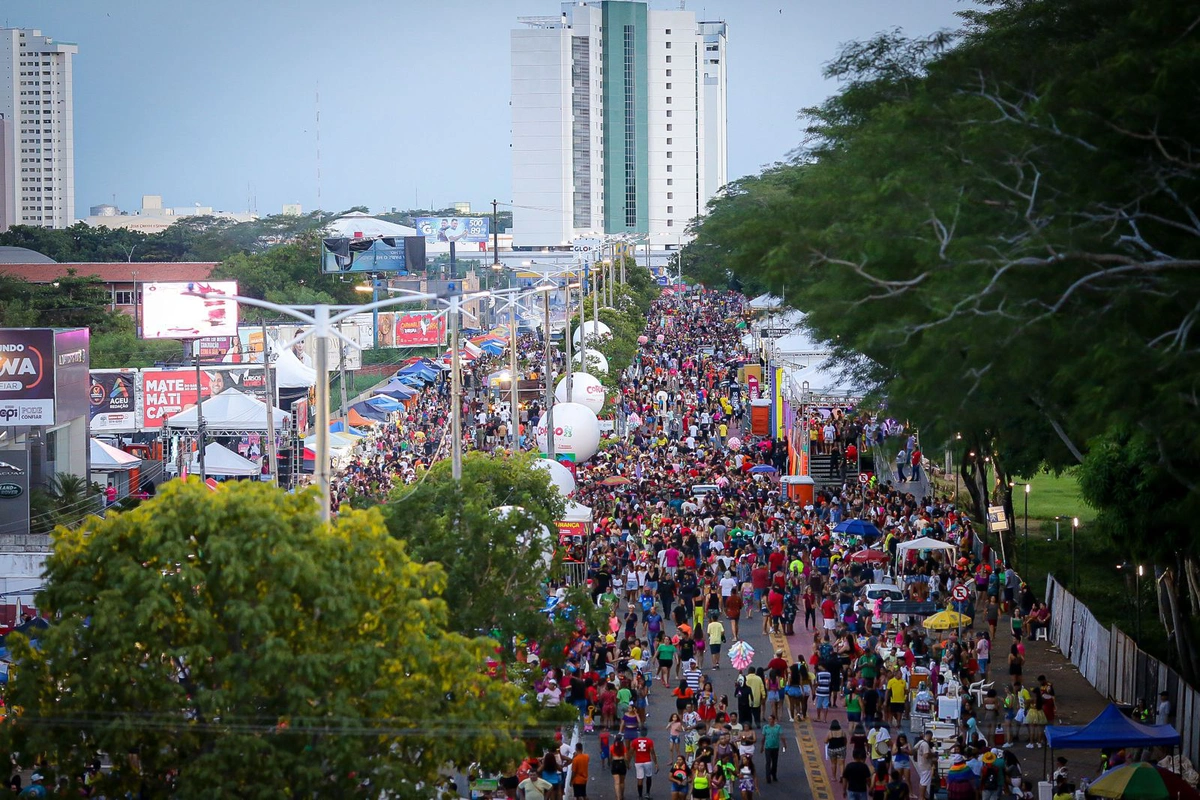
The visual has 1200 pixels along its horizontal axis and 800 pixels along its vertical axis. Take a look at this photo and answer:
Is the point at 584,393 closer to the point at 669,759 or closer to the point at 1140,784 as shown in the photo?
the point at 669,759

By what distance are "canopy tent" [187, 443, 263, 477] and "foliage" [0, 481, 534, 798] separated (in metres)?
32.8

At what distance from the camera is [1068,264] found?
1588 centimetres

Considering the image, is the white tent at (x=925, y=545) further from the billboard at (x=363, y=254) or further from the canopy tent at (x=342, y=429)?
the billboard at (x=363, y=254)

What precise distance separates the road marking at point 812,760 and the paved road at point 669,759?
59 mm

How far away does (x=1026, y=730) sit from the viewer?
2333 cm

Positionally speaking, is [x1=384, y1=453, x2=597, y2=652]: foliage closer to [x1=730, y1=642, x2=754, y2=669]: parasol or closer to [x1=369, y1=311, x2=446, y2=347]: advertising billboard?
[x1=730, y1=642, x2=754, y2=669]: parasol

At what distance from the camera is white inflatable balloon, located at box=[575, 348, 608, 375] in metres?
62.5

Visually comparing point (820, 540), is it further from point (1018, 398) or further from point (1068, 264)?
point (1068, 264)

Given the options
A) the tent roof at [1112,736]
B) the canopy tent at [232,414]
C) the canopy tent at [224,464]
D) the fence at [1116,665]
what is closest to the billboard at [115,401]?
the canopy tent at [232,414]

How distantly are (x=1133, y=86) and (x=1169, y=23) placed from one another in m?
0.72

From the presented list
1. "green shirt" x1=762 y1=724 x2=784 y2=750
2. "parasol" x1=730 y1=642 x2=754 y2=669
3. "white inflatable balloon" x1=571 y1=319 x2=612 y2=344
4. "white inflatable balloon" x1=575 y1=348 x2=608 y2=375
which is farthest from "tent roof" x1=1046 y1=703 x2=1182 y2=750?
"white inflatable balloon" x1=571 y1=319 x2=612 y2=344

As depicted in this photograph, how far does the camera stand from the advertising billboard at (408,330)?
86.1m

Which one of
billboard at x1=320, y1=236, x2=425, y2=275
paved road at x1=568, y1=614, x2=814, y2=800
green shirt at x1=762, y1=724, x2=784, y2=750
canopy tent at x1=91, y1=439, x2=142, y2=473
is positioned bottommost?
paved road at x1=568, y1=614, x2=814, y2=800

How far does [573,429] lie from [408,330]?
42735 millimetres
